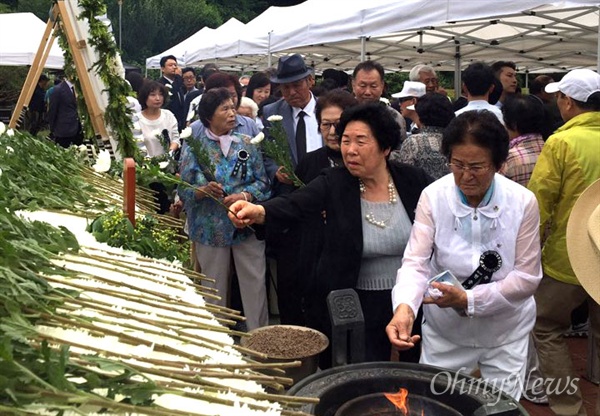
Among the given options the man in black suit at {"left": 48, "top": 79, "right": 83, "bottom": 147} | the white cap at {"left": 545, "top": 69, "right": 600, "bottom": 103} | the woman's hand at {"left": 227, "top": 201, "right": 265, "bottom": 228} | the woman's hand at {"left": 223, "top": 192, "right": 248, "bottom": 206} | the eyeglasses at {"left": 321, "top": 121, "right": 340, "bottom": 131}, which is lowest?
the man in black suit at {"left": 48, "top": 79, "right": 83, "bottom": 147}

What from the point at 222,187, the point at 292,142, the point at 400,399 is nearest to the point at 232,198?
the point at 222,187

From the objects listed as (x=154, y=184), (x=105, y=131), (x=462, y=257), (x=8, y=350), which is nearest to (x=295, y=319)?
(x=154, y=184)

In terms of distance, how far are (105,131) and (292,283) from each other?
177cm

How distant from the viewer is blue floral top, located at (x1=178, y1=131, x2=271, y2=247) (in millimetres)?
4980

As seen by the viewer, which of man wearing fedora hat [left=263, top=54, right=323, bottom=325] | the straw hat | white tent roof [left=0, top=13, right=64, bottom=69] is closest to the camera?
the straw hat

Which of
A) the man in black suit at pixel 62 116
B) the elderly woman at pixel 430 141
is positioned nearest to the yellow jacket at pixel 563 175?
the elderly woman at pixel 430 141

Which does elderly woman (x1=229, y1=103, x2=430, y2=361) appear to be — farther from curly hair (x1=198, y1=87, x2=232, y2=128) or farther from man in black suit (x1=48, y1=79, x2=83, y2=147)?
man in black suit (x1=48, y1=79, x2=83, y2=147)

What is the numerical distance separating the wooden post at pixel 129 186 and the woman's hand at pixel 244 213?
0.49 metres

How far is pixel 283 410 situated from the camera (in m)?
1.58

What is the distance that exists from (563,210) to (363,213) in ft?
4.54

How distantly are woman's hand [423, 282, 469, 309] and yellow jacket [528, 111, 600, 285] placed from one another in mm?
1463

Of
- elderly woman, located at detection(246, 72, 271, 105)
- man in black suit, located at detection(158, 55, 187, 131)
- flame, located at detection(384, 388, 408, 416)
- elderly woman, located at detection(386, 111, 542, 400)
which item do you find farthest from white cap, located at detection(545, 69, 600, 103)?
man in black suit, located at detection(158, 55, 187, 131)

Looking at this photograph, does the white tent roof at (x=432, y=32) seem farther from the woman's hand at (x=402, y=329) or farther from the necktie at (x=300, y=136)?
the woman's hand at (x=402, y=329)

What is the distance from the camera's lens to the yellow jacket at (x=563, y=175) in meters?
4.05
